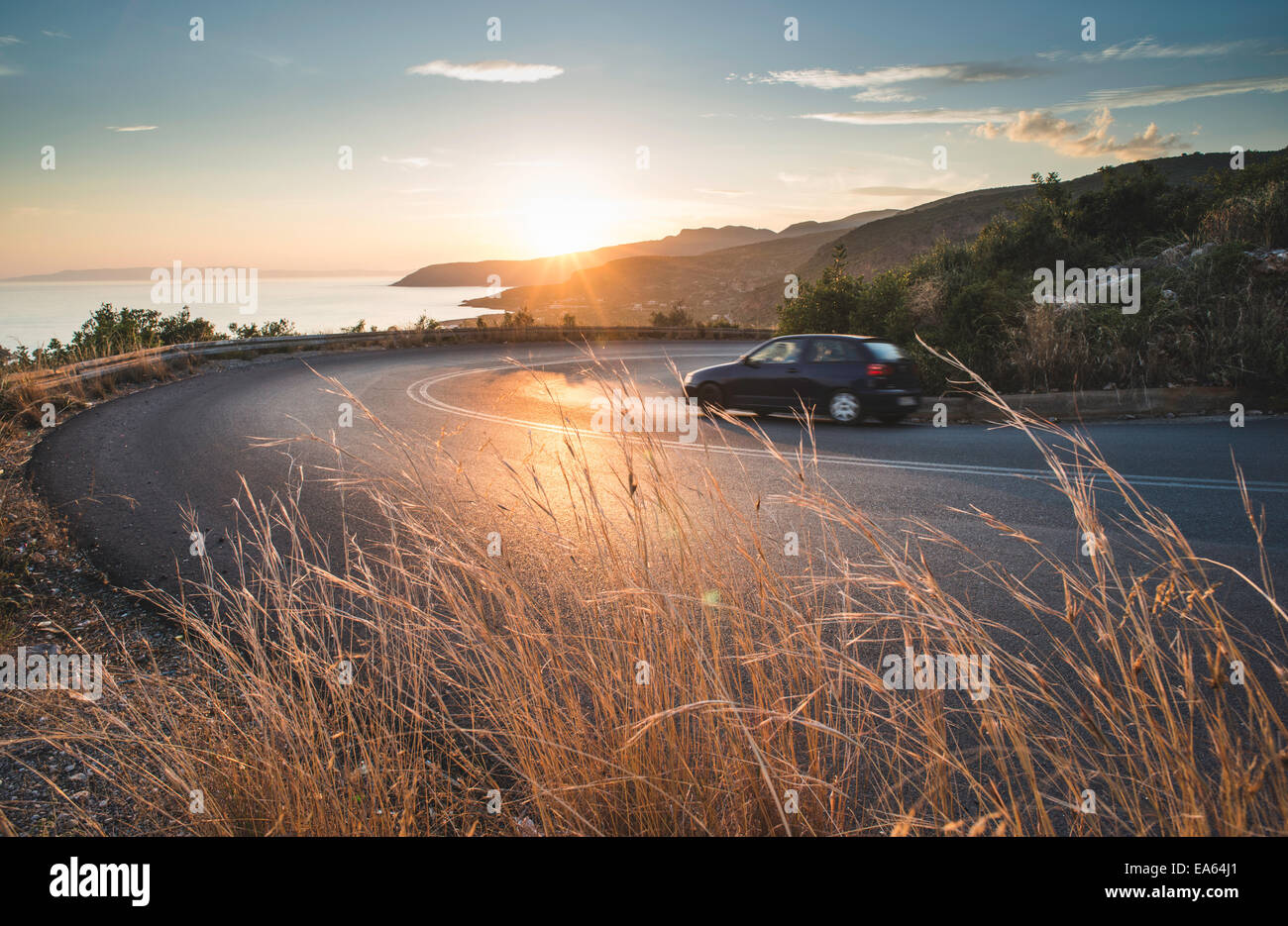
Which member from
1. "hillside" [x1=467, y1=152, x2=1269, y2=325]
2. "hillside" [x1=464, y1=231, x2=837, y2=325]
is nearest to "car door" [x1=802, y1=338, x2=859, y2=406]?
"hillside" [x1=464, y1=231, x2=837, y2=325]

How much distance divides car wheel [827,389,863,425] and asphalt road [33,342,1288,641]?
43 centimetres

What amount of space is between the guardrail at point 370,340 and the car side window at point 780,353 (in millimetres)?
4710

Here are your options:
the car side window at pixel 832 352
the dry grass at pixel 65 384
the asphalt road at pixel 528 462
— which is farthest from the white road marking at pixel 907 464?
the dry grass at pixel 65 384

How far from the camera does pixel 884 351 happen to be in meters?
12.4

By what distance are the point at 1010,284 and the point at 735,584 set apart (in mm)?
17019

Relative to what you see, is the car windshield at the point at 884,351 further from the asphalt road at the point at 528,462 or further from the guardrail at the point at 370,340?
the guardrail at the point at 370,340

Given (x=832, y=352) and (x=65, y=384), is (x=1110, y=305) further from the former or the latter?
(x=65, y=384)

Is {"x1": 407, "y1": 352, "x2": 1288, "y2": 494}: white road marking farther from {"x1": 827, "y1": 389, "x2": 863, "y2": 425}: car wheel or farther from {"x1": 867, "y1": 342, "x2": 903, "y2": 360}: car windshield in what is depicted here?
{"x1": 867, "y1": 342, "x2": 903, "y2": 360}: car windshield

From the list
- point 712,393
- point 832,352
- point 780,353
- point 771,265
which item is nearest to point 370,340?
point 712,393

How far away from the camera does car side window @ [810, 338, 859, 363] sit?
12.6 m

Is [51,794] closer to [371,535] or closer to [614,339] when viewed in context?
[371,535]

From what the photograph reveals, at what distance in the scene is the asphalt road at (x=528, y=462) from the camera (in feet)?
20.3
